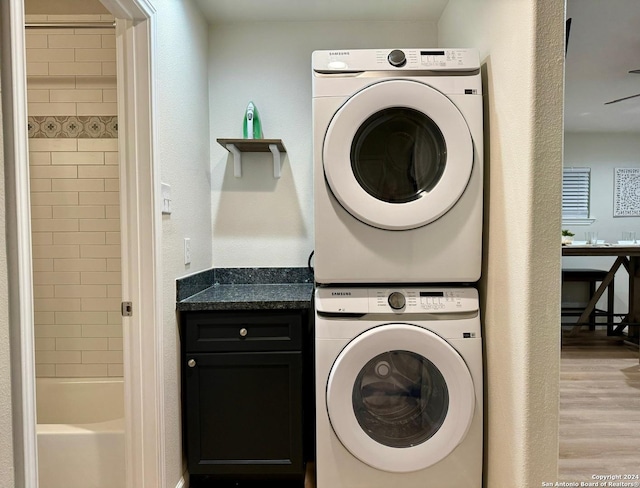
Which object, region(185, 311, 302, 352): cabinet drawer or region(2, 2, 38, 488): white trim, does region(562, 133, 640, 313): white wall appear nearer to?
region(185, 311, 302, 352): cabinet drawer

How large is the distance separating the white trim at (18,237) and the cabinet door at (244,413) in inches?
33.8

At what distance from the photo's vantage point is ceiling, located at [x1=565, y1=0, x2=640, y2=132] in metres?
2.36

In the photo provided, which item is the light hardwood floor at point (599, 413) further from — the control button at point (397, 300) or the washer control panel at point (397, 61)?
the washer control panel at point (397, 61)

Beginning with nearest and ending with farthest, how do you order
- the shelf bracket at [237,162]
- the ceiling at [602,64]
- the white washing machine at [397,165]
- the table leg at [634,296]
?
the white washing machine at [397,165] → the shelf bracket at [237,162] → the ceiling at [602,64] → the table leg at [634,296]

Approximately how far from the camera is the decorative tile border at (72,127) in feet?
7.04

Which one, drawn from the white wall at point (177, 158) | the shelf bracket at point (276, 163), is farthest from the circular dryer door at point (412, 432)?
the shelf bracket at point (276, 163)

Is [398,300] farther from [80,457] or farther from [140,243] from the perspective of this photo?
[80,457]

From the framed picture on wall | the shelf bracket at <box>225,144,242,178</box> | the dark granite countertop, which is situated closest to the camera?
the dark granite countertop

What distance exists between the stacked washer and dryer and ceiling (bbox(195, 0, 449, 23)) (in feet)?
2.33

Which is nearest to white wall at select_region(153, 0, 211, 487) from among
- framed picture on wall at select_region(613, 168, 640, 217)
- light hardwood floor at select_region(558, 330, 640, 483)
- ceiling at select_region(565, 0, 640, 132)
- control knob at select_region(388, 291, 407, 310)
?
control knob at select_region(388, 291, 407, 310)

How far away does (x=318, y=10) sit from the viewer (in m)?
2.09

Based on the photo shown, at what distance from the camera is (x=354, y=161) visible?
5.05 feet

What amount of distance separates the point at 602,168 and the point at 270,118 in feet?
17.0

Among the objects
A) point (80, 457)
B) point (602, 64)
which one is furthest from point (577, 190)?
point (80, 457)
